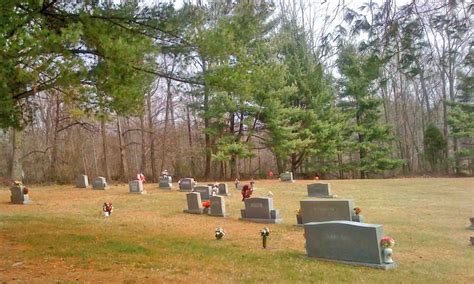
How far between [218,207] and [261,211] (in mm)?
1895

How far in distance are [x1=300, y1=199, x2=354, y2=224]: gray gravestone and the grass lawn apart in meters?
0.69

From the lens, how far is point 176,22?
908cm

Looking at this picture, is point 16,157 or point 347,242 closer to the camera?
point 347,242

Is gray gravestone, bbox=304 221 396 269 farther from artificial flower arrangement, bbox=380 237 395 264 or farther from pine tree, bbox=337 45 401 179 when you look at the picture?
pine tree, bbox=337 45 401 179

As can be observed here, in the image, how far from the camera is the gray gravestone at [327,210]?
10859 mm

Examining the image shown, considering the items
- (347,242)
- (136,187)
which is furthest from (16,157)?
(347,242)

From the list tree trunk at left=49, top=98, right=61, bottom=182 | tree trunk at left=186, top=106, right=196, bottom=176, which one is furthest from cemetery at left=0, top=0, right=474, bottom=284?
tree trunk at left=186, top=106, right=196, bottom=176

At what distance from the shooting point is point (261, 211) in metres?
13.3

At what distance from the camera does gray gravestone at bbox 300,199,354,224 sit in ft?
35.6

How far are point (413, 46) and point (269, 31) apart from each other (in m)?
27.0

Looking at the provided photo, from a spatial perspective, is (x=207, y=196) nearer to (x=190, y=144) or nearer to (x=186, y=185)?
(x=186, y=185)

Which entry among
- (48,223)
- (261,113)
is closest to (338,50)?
(48,223)

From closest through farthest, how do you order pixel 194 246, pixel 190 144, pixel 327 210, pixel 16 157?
pixel 194 246
pixel 327 210
pixel 16 157
pixel 190 144

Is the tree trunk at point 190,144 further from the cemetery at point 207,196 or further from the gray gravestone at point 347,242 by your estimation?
the gray gravestone at point 347,242
